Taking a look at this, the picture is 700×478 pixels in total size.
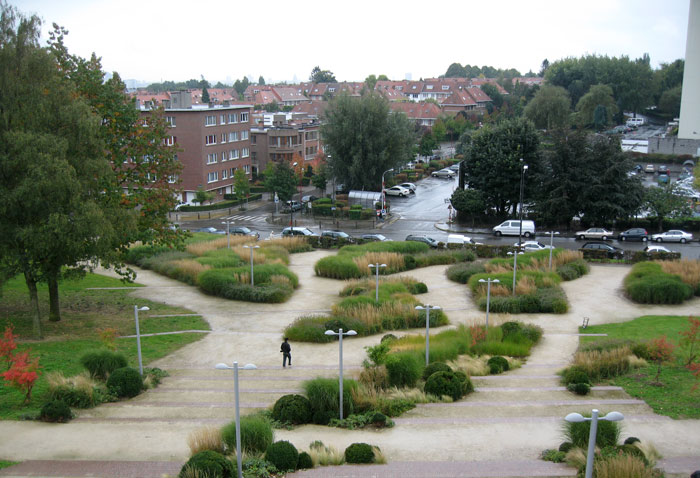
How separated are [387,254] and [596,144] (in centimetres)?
2115

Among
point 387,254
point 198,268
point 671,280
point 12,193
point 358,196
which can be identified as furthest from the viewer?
point 358,196

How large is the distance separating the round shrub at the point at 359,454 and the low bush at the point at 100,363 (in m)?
9.70

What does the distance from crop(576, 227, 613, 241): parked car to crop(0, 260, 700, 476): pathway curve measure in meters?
19.0

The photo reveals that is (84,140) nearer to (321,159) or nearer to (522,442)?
(522,442)

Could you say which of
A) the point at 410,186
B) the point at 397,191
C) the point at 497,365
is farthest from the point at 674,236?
the point at 497,365

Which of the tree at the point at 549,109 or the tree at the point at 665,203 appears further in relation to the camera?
the tree at the point at 549,109

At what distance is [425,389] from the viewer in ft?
62.2

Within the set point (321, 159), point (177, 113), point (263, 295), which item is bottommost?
point (263, 295)

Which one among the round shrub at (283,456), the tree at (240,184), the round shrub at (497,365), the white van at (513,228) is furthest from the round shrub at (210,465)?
the tree at (240,184)

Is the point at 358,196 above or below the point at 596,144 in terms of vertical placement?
below

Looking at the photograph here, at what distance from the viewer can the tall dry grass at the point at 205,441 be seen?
576 inches

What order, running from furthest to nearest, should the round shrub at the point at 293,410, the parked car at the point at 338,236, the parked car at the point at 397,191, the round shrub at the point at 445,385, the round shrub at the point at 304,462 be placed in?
the parked car at the point at 397,191
the parked car at the point at 338,236
the round shrub at the point at 445,385
the round shrub at the point at 293,410
the round shrub at the point at 304,462

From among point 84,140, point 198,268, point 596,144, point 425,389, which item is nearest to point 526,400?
point 425,389

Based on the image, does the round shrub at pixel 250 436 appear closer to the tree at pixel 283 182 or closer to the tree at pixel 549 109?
the tree at pixel 283 182
